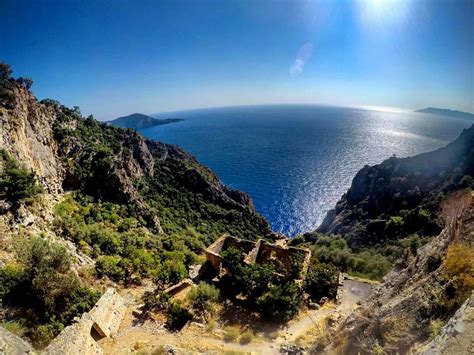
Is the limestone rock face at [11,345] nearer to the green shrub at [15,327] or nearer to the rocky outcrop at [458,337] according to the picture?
the green shrub at [15,327]

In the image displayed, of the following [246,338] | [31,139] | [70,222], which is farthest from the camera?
[31,139]

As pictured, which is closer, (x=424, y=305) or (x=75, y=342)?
(x=424, y=305)

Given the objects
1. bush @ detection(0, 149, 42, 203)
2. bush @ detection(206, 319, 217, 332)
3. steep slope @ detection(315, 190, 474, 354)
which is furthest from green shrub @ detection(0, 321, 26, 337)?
steep slope @ detection(315, 190, 474, 354)

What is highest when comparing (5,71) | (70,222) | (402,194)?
(5,71)

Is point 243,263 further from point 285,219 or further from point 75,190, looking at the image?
point 285,219

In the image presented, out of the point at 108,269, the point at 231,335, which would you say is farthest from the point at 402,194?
the point at 108,269

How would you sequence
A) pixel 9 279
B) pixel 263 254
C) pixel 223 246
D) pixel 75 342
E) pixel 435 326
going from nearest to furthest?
pixel 435 326 → pixel 75 342 → pixel 9 279 → pixel 263 254 → pixel 223 246

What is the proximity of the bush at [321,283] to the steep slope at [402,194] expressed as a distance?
83.0ft

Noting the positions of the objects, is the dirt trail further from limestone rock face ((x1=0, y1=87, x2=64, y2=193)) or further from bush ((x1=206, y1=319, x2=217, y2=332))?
limestone rock face ((x1=0, y1=87, x2=64, y2=193))

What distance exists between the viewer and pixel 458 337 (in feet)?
13.1

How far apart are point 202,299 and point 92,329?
638cm

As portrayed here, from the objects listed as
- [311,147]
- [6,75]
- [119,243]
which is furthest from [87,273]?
[311,147]

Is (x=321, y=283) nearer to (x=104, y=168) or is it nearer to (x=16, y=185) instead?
(x=16, y=185)

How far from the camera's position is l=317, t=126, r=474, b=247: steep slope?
43500 mm
